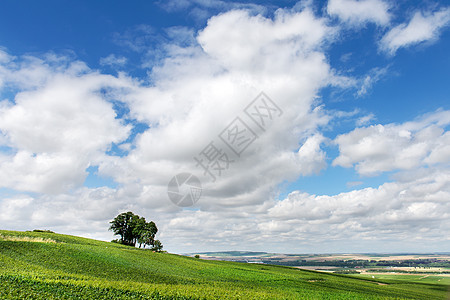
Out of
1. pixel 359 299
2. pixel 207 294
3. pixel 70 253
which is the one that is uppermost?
pixel 70 253

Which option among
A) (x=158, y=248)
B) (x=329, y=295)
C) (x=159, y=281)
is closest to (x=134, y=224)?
(x=158, y=248)

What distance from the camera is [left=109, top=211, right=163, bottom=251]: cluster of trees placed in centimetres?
13475

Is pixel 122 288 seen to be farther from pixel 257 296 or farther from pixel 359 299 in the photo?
pixel 359 299

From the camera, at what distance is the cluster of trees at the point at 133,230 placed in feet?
442

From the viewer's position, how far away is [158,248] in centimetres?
13862

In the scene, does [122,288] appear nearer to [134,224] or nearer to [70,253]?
[70,253]

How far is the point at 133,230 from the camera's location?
13400 centimetres

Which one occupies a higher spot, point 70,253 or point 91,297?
point 70,253

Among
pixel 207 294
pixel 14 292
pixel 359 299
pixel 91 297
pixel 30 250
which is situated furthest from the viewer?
pixel 30 250

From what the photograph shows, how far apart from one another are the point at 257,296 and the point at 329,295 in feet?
62.3

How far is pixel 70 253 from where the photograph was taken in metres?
52.5

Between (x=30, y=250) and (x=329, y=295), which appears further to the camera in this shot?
(x=30, y=250)

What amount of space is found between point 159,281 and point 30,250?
25.7 metres

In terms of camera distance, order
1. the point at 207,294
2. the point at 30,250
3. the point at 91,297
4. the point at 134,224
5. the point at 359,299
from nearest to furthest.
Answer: the point at 91,297 < the point at 207,294 < the point at 359,299 < the point at 30,250 < the point at 134,224
